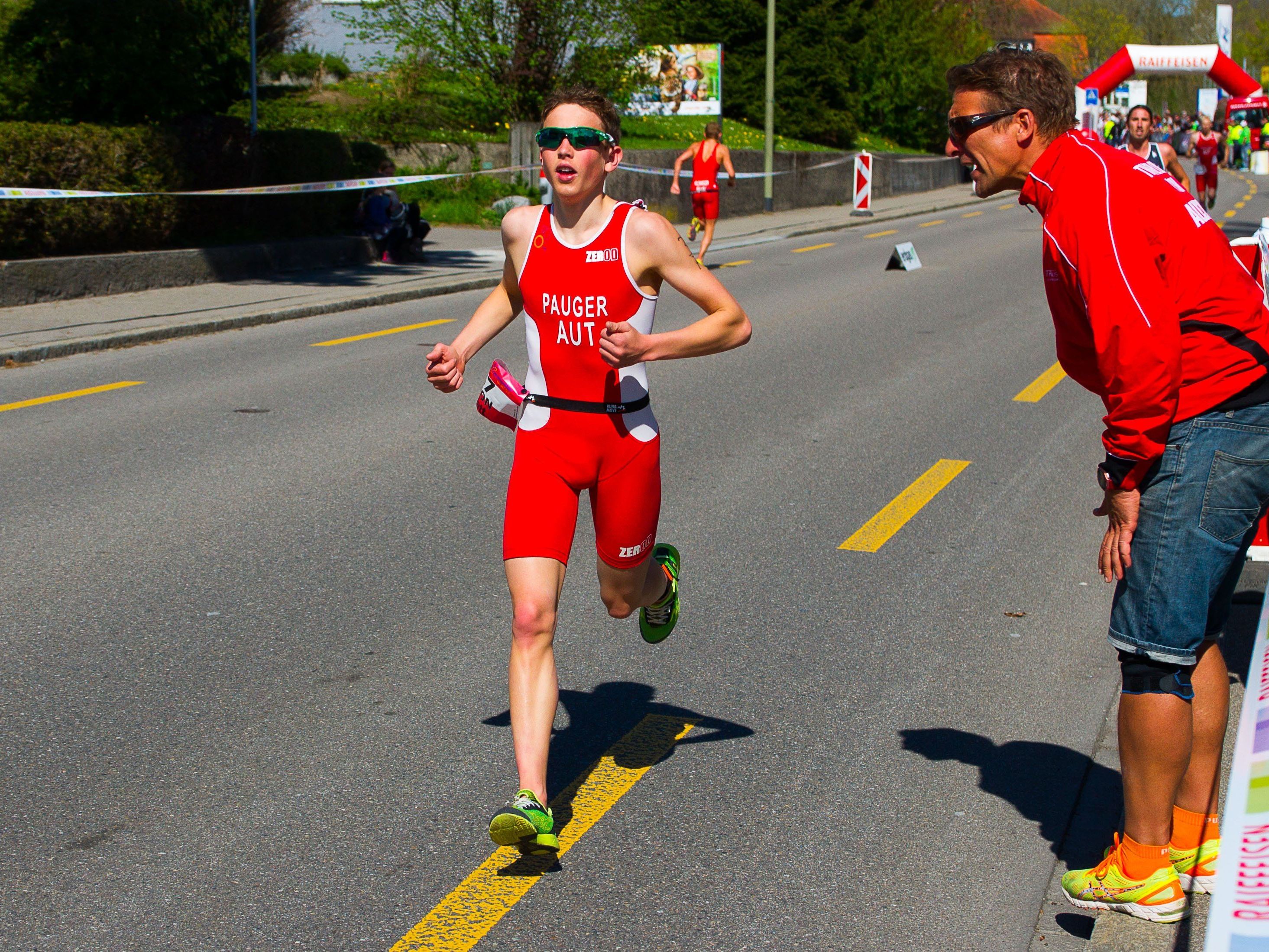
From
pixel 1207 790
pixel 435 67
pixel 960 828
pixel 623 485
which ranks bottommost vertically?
pixel 960 828

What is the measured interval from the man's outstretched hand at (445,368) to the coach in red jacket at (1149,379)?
142cm

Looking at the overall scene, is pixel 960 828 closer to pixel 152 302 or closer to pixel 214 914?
pixel 214 914

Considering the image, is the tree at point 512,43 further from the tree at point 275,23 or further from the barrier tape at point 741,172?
the tree at point 275,23

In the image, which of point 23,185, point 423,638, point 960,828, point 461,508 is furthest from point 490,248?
point 960,828

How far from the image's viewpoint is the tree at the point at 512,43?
89.9ft

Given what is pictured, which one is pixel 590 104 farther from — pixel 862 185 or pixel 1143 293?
pixel 862 185

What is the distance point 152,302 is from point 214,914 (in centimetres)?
1235

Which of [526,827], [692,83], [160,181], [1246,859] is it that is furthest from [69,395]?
[692,83]

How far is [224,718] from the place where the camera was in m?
4.50

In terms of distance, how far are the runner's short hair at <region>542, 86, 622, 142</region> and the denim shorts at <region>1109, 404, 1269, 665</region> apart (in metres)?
1.64

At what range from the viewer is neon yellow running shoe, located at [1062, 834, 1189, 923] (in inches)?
128

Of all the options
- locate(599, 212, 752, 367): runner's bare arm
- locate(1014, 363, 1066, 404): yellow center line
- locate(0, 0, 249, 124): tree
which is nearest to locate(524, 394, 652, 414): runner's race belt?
locate(599, 212, 752, 367): runner's bare arm

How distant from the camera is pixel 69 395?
10141mm

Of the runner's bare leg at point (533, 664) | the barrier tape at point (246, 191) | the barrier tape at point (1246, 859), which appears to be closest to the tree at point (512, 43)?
the barrier tape at point (246, 191)
